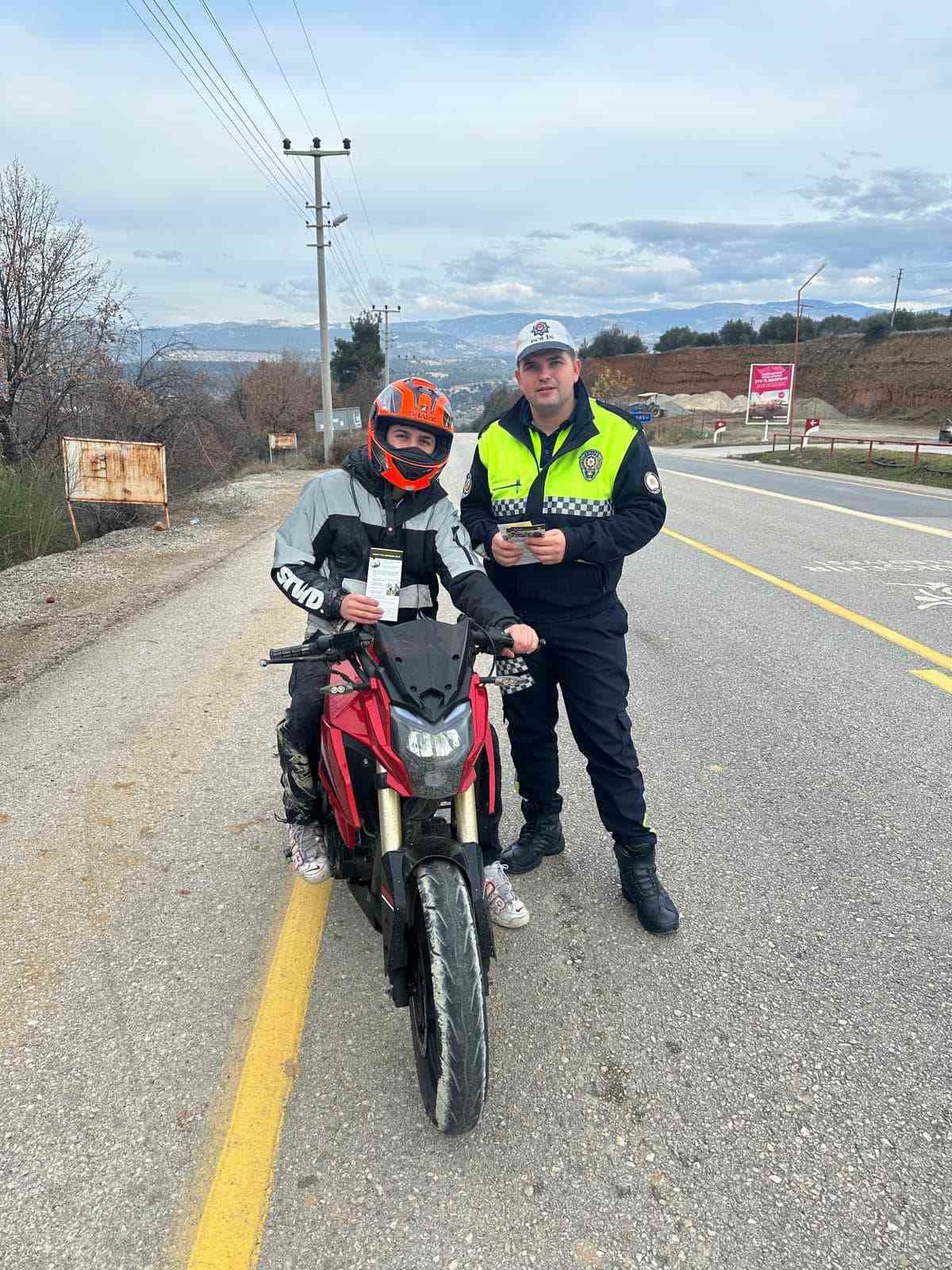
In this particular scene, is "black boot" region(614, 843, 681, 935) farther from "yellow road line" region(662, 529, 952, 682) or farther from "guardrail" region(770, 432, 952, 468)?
"guardrail" region(770, 432, 952, 468)

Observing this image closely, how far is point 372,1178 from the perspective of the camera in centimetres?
212

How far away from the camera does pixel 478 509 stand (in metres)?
3.48

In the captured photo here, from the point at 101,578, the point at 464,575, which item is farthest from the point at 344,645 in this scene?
the point at 101,578

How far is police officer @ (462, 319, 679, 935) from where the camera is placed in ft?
10.2

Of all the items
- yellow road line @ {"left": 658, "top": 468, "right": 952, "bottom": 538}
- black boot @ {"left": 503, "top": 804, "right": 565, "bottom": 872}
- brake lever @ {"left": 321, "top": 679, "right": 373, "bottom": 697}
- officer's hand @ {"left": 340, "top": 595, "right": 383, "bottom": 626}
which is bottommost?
black boot @ {"left": 503, "top": 804, "right": 565, "bottom": 872}

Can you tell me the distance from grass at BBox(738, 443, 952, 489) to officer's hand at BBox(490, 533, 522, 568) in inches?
712

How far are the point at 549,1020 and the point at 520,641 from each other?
118 centimetres

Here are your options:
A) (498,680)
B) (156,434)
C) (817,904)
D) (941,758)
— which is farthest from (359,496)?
(156,434)

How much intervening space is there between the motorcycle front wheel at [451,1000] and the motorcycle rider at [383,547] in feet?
1.88

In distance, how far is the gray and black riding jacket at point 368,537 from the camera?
9.88ft

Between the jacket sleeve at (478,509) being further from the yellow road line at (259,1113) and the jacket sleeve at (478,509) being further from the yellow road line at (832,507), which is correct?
the yellow road line at (832,507)

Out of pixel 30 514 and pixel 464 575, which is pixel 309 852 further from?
pixel 30 514

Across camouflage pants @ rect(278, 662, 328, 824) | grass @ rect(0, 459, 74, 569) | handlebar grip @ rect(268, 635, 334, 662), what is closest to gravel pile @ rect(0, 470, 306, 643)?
grass @ rect(0, 459, 74, 569)

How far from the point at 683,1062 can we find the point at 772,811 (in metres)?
1.72
